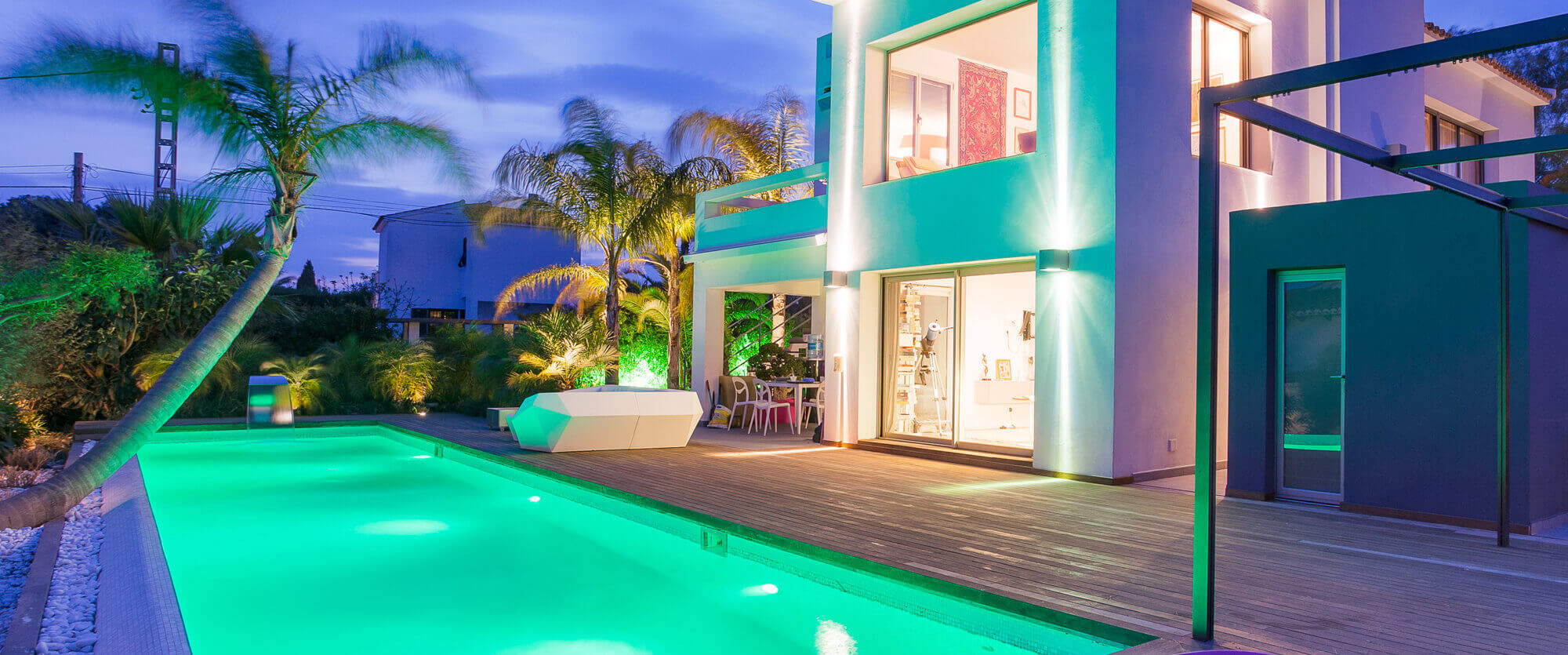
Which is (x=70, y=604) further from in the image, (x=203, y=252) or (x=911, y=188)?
(x=203, y=252)

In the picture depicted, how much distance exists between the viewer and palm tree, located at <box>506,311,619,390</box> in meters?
14.6

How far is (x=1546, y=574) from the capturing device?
15.4ft

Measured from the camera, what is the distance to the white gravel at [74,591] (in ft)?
12.1

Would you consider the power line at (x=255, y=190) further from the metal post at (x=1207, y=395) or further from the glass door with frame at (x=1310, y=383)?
the glass door with frame at (x=1310, y=383)

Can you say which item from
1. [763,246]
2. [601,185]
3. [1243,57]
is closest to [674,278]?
[601,185]

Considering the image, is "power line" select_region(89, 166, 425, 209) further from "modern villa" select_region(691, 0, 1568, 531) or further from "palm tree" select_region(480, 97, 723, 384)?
"modern villa" select_region(691, 0, 1568, 531)

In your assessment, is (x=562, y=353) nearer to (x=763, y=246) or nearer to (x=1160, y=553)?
(x=763, y=246)

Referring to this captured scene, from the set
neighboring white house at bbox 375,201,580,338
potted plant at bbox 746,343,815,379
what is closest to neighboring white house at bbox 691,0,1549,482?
potted plant at bbox 746,343,815,379

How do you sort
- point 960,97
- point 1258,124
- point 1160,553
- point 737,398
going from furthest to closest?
point 737,398 < point 960,97 < point 1160,553 < point 1258,124

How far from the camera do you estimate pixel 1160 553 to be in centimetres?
512

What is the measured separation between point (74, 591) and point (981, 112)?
10404mm

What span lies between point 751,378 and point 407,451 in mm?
5111

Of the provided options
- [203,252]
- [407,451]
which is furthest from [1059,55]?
[203,252]

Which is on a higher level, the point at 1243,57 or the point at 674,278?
the point at 1243,57
